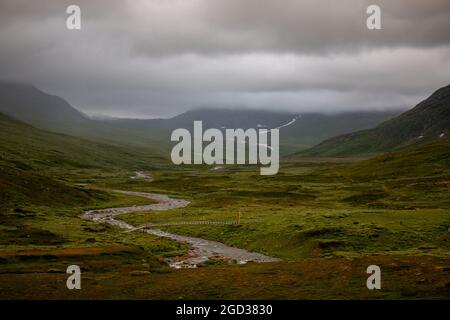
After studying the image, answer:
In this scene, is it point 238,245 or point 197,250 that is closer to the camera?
point 197,250

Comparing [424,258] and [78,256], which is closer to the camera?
[424,258]

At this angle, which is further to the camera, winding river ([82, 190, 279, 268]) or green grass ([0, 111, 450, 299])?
winding river ([82, 190, 279, 268])

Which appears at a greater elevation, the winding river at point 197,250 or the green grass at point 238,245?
the green grass at point 238,245

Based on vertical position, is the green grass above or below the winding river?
above

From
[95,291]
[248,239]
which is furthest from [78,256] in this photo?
[248,239]

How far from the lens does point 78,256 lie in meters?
51.5

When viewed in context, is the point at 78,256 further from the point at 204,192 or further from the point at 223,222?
the point at 204,192

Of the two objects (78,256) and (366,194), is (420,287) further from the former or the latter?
(366,194)

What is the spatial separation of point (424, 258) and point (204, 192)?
114837 millimetres

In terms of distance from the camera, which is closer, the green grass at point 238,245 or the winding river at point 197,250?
the green grass at point 238,245

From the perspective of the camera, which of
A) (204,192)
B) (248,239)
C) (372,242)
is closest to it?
(372,242)

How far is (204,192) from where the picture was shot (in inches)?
6220
